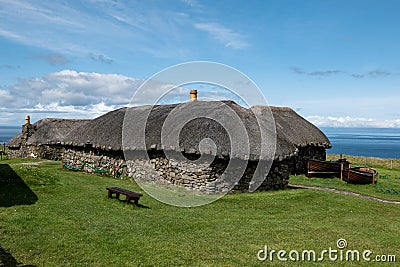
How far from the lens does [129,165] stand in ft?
68.0

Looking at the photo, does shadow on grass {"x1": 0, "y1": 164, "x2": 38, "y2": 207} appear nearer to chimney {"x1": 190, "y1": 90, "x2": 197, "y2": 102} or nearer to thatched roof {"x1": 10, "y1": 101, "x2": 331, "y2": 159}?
thatched roof {"x1": 10, "y1": 101, "x2": 331, "y2": 159}

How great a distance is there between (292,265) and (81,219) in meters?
6.21

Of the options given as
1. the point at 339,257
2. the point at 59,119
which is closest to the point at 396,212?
the point at 339,257

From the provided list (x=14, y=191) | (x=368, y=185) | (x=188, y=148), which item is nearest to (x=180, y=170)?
(x=188, y=148)

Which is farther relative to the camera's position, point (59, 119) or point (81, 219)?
point (59, 119)

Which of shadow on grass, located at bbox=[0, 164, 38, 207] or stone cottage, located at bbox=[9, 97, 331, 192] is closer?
shadow on grass, located at bbox=[0, 164, 38, 207]

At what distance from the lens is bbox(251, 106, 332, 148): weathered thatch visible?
28.8 meters

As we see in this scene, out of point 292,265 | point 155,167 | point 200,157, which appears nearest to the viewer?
point 292,265

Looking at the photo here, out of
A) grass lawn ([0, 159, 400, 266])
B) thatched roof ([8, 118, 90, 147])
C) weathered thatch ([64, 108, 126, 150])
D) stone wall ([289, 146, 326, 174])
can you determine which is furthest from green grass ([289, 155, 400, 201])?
thatched roof ([8, 118, 90, 147])

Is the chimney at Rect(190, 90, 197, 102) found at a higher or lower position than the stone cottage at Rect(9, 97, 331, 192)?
higher

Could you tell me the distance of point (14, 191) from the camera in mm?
14555

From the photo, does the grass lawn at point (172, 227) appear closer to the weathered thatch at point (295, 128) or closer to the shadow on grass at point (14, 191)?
the shadow on grass at point (14, 191)

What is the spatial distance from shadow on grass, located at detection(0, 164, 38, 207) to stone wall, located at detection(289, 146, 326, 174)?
59.1ft

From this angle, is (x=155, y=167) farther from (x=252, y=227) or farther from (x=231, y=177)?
(x=252, y=227)
